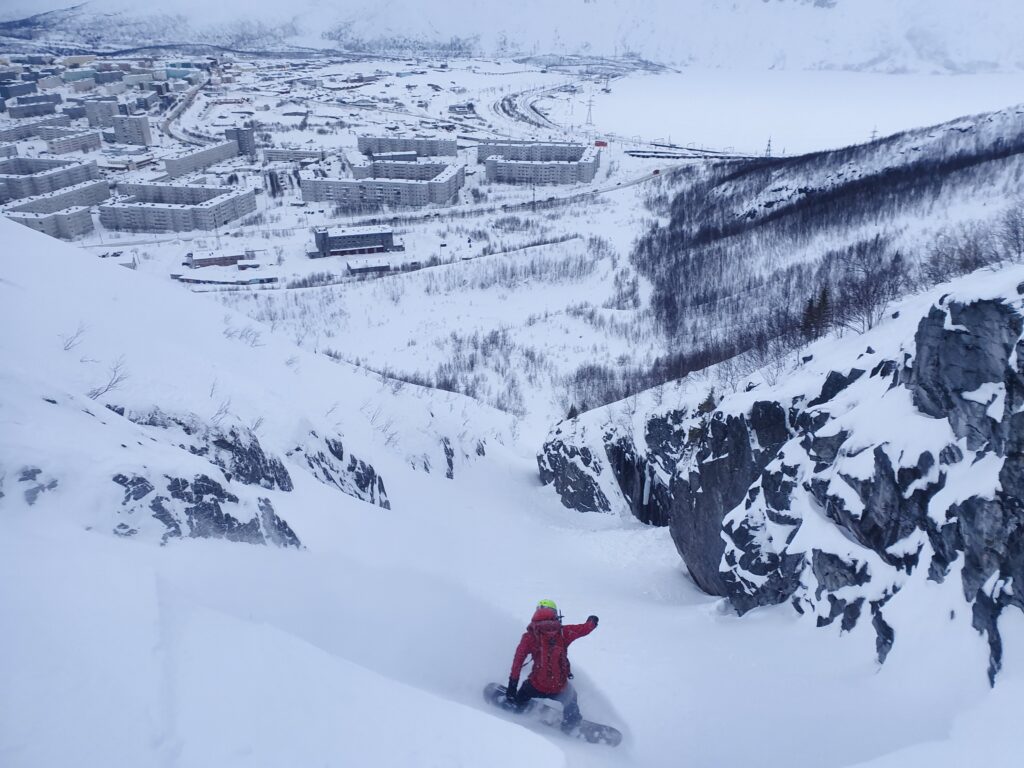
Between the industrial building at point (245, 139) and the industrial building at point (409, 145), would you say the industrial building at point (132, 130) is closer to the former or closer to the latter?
the industrial building at point (245, 139)

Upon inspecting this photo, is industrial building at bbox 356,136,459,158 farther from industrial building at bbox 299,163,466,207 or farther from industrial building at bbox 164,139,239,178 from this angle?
industrial building at bbox 164,139,239,178

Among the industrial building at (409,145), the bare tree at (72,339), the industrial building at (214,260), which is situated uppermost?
the bare tree at (72,339)

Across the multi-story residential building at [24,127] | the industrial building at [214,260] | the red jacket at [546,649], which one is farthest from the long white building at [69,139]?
the red jacket at [546,649]

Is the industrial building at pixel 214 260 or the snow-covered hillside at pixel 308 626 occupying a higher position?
the snow-covered hillside at pixel 308 626

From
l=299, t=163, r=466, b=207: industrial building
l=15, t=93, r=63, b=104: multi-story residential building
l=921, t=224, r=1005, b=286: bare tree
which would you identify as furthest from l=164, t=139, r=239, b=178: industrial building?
l=921, t=224, r=1005, b=286: bare tree

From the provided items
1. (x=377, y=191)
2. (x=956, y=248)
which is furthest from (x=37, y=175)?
(x=956, y=248)

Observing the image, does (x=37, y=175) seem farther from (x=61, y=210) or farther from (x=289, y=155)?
(x=289, y=155)
